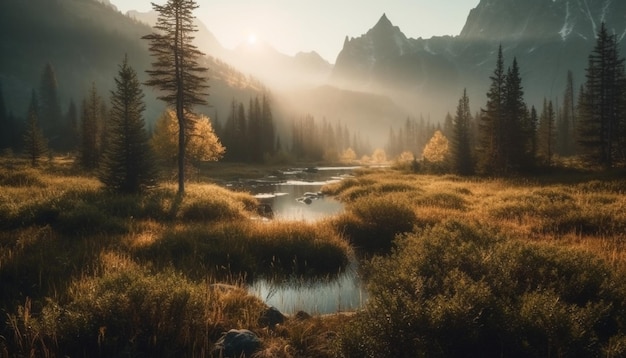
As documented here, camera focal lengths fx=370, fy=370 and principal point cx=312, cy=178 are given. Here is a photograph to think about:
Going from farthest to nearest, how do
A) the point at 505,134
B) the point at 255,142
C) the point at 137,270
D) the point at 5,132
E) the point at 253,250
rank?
the point at 255,142 < the point at 5,132 < the point at 505,134 < the point at 253,250 < the point at 137,270

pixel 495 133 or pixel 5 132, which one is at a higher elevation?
pixel 5 132

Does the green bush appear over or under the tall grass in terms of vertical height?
over

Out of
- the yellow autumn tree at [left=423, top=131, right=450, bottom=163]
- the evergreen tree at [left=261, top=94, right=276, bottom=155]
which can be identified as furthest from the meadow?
the evergreen tree at [left=261, top=94, right=276, bottom=155]

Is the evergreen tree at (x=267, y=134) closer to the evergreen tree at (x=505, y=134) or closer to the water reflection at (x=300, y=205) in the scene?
the water reflection at (x=300, y=205)

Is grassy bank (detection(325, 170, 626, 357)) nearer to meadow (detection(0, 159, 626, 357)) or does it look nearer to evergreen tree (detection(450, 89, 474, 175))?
meadow (detection(0, 159, 626, 357))

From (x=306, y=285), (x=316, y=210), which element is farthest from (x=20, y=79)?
(x=306, y=285)

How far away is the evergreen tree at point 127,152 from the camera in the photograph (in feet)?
87.5

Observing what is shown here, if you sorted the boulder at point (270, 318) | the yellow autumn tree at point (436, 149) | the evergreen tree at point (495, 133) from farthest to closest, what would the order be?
the yellow autumn tree at point (436, 149) → the evergreen tree at point (495, 133) → the boulder at point (270, 318)

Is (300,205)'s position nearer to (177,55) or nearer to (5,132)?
(177,55)

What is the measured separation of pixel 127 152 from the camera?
27016 mm

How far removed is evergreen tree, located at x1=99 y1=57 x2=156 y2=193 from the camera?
1049 inches

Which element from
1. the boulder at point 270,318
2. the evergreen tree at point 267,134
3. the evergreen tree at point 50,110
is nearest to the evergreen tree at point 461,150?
the boulder at point 270,318

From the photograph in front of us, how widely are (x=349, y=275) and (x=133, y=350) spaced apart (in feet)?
28.2

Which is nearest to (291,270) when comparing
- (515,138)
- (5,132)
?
(515,138)
